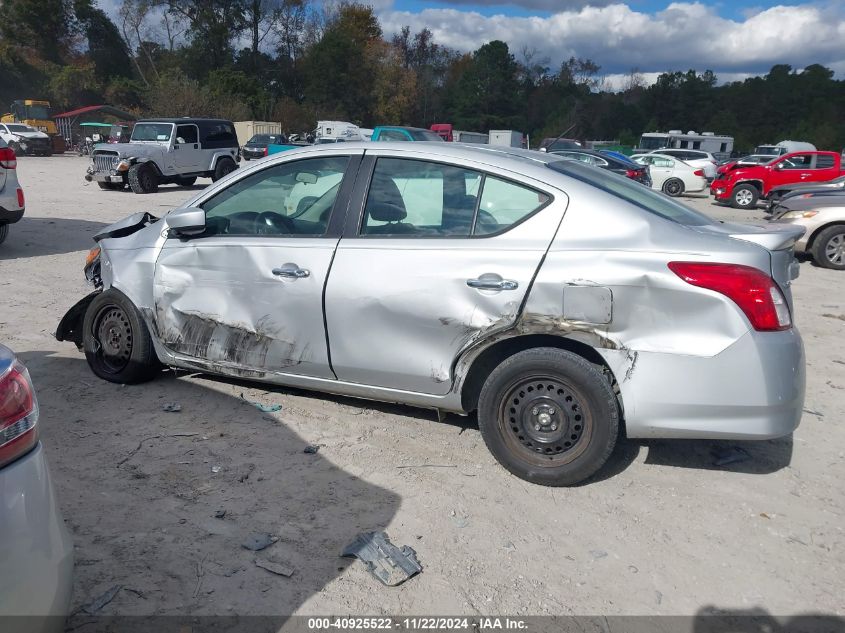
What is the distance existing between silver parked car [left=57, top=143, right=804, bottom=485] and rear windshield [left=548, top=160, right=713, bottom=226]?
27 millimetres

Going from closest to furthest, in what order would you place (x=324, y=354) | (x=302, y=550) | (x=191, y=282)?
(x=302, y=550) → (x=324, y=354) → (x=191, y=282)

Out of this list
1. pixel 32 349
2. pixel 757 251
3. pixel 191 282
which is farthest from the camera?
pixel 32 349

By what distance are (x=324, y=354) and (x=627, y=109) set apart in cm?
7896

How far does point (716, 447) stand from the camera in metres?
4.32

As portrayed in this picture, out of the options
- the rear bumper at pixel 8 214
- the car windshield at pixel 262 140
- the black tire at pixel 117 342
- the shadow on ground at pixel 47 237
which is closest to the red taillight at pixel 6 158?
the rear bumper at pixel 8 214

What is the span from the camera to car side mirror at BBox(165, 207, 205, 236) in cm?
439

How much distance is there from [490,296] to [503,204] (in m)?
0.52

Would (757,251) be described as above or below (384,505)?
above

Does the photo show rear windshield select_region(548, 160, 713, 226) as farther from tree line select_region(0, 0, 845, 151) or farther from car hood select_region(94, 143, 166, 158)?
tree line select_region(0, 0, 845, 151)

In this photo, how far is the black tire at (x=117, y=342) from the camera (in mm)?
4785

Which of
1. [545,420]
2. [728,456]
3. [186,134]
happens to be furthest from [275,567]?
[186,134]

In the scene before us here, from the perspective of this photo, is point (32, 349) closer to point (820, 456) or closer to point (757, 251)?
point (757, 251)

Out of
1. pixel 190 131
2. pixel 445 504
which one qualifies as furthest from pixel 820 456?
pixel 190 131

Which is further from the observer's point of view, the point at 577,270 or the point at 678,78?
the point at 678,78
